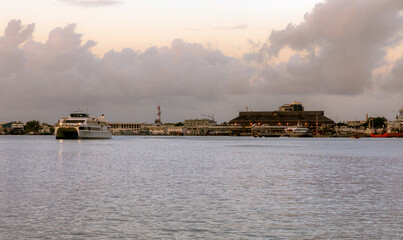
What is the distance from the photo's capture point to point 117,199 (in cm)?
2689

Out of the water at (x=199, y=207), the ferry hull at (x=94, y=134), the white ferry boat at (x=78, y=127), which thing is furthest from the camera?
the ferry hull at (x=94, y=134)

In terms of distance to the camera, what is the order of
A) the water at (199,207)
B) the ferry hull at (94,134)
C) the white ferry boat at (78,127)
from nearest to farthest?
the water at (199,207), the white ferry boat at (78,127), the ferry hull at (94,134)

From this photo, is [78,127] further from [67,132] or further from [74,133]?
[67,132]

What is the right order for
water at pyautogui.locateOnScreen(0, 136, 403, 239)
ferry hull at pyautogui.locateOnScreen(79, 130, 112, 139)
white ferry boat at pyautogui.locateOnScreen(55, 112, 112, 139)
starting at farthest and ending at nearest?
ferry hull at pyautogui.locateOnScreen(79, 130, 112, 139), white ferry boat at pyautogui.locateOnScreen(55, 112, 112, 139), water at pyautogui.locateOnScreen(0, 136, 403, 239)

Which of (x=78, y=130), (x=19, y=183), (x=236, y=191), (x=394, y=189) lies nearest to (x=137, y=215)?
(x=236, y=191)

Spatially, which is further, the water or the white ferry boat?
the white ferry boat

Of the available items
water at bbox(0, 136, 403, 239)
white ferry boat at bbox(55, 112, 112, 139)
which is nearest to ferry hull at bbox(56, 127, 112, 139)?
white ferry boat at bbox(55, 112, 112, 139)

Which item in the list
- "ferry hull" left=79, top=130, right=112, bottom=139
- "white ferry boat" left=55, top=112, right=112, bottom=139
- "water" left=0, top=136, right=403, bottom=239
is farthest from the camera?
"ferry hull" left=79, top=130, right=112, bottom=139

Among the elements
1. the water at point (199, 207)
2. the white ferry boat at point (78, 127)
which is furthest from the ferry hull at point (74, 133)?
the water at point (199, 207)

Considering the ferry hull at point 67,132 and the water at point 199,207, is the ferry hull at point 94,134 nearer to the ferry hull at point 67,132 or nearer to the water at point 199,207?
the ferry hull at point 67,132

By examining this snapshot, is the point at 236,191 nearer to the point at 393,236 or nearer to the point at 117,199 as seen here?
the point at 117,199

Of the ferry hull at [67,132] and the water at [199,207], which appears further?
the ferry hull at [67,132]

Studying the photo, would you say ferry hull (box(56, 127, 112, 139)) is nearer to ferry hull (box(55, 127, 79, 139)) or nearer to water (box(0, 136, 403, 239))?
ferry hull (box(55, 127, 79, 139))

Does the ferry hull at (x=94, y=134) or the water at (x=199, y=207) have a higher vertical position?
the ferry hull at (x=94, y=134)
